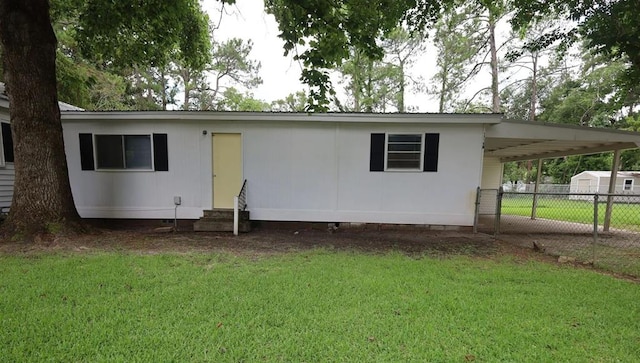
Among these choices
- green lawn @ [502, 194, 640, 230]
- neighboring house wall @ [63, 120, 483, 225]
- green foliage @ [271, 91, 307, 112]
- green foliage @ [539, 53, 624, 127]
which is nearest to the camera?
neighboring house wall @ [63, 120, 483, 225]

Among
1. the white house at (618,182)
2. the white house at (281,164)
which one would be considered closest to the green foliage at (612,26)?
the white house at (281,164)

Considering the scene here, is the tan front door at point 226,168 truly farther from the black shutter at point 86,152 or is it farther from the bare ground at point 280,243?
the black shutter at point 86,152

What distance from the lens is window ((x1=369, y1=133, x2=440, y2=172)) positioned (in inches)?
238

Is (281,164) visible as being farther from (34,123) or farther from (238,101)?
(238,101)

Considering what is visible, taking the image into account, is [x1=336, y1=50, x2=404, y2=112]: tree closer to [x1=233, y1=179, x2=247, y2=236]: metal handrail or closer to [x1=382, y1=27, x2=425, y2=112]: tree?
[x1=382, y1=27, x2=425, y2=112]: tree

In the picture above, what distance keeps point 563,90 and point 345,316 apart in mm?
29088

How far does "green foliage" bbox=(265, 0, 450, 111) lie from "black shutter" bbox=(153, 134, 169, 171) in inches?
139

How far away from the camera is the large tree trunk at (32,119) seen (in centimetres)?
450

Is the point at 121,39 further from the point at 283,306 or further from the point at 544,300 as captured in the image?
the point at 544,300

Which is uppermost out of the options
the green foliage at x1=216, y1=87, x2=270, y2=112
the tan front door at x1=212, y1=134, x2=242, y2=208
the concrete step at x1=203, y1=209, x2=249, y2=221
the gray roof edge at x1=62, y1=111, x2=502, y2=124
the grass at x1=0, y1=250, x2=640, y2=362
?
the green foliage at x1=216, y1=87, x2=270, y2=112

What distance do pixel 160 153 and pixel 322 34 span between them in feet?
14.3

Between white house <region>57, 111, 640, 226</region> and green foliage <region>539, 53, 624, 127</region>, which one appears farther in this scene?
green foliage <region>539, 53, 624, 127</region>

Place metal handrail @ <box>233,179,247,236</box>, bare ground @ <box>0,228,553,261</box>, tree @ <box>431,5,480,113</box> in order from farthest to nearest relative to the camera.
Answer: tree @ <box>431,5,480,113</box> < metal handrail @ <box>233,179,247,236</box> < bare ground @ <box>0,228,553,261</box>

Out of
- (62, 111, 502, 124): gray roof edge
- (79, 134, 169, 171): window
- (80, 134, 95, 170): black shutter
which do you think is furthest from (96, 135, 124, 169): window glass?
(62, 111, 502, 124): gray roof edge
